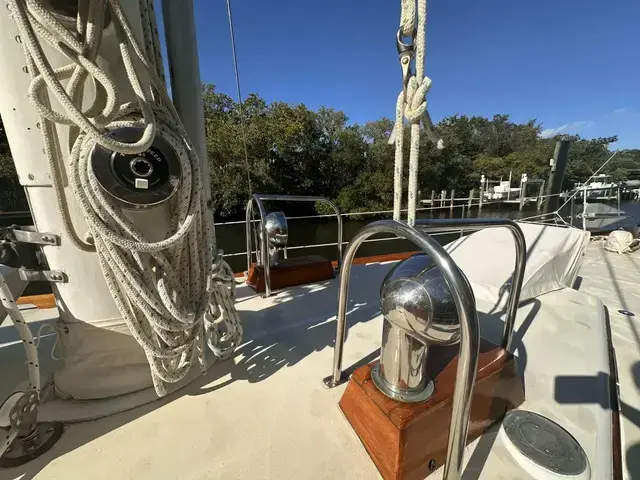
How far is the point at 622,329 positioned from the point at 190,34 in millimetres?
3648

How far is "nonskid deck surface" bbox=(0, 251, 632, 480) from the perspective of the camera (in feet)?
3.11

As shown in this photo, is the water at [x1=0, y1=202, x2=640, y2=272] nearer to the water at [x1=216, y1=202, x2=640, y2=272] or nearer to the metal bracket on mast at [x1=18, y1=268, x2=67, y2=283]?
the water at [x1=216, y1=202, x2=640, y2=272]

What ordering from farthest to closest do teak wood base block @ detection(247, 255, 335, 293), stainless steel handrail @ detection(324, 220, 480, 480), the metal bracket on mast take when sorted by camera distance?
1. teak wood base block @ detection(247, 255, 335, 293)
2. the metal bracket on mast
3. stainless steel handrail @ detection(324, 220, 480, 480)

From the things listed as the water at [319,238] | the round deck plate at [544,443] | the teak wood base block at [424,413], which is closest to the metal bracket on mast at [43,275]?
the teak wood base block at [424,413]

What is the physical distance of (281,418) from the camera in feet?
3.76

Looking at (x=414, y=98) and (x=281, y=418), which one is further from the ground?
(x=414, y=98)

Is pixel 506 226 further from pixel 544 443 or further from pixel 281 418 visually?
pixel 281 418

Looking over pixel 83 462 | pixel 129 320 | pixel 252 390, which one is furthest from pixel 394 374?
pixel 83 462

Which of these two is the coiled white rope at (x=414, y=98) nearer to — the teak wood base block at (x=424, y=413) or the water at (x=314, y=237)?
the teak wood base block at (x=424, y=413)

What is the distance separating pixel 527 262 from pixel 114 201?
8.79 ft

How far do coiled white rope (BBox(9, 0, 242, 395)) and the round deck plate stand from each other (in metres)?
1.25

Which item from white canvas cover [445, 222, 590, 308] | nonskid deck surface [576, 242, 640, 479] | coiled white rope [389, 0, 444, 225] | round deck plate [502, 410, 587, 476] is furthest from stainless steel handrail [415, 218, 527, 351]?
white canvas cover [445, 222, 590, 308]

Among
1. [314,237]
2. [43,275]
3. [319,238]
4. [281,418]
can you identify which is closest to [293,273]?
[281,418]

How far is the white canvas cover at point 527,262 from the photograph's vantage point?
2086mm
